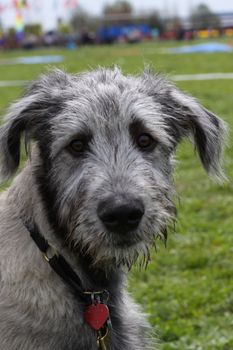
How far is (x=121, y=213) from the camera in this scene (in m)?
3.26

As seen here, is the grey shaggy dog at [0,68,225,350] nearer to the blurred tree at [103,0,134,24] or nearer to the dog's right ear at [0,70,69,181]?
the dog's right ear at [0,70,69,181]

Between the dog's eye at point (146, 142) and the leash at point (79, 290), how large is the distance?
2.50ft

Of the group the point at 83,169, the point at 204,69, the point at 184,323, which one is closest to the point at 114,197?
the point at 83,169

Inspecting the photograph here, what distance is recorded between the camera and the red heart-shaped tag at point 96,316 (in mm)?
3703

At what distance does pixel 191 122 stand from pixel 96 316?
1364mm

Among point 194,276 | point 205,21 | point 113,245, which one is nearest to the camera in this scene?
point 113,245

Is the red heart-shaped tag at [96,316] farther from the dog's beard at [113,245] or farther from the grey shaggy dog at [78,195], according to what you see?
the dog's beard at [113,245]

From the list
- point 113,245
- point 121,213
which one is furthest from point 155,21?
point 121,213

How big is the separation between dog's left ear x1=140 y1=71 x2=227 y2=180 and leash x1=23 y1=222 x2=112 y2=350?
3.33ft

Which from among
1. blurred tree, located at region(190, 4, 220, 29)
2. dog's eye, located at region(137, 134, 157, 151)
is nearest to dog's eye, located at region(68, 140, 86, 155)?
dog's eye, located at region(137, 134, 157, 151)

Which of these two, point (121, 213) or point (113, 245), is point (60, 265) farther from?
point (121, 213)

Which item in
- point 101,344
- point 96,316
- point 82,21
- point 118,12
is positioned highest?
point 96,316

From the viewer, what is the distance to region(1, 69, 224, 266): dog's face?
3.41 metres

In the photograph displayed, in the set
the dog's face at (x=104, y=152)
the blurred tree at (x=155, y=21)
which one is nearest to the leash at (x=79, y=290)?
the dog's face at (x=104, y=152)
